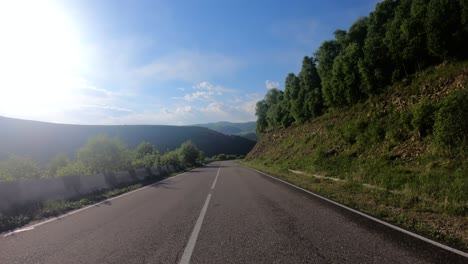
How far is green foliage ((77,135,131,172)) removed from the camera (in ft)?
99.1

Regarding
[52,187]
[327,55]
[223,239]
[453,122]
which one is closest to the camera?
[223,239]

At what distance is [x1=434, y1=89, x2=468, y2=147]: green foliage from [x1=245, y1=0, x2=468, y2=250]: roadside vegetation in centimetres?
4

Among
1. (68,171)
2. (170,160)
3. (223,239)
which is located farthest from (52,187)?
(170,160)

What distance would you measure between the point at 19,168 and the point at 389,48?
31.8 meters

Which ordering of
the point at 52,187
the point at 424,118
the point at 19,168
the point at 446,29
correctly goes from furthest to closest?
the point at 446,29
the point at 19,168
the point at 424,118
the point at 52,187

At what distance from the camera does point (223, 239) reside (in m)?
5.85

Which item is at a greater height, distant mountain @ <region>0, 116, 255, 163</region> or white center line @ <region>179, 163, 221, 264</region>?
distant mountain @ <region>0, 116, 255, 163</region>

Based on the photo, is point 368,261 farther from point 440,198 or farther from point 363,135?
point 363,135

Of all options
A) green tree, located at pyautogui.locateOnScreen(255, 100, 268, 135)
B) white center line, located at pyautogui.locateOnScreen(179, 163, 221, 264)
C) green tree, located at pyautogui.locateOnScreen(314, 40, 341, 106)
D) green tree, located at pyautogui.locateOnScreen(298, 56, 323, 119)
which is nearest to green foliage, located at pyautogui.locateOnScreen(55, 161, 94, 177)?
white center line, located at pyautogui.locateOnScreen(179, 163, 221, 264)

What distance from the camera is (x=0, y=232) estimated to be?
753cm

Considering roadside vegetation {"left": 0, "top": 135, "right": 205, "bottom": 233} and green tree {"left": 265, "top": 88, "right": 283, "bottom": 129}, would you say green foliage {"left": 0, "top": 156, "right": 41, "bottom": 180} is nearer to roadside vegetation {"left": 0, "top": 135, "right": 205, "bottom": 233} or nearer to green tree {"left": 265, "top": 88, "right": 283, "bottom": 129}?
roadside vegetation {"left": 0, "top": 135, "right": 205, "bottom": 233}

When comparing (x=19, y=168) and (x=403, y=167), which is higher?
(x=403, y=167)

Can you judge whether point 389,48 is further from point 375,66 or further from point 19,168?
point 19,168

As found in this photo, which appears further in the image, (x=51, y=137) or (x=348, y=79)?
(x=51, y=137)
